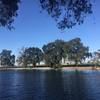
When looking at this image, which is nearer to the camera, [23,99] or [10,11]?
[10,11]

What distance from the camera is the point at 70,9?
621 inches

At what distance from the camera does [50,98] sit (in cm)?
3619

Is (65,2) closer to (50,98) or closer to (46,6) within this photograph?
(46,6)

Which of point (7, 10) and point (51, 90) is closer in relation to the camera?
point (7, 10)

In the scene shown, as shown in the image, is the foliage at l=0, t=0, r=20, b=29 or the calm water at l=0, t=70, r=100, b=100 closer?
the foliage at l=0, t=0, r=20, b=29

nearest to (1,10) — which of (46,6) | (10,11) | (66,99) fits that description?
(10,11)

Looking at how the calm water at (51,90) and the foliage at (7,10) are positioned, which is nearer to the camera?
the foliage at (7,10)

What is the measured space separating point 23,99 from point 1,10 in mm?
21156

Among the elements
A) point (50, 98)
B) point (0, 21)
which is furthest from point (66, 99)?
point (0, 21)

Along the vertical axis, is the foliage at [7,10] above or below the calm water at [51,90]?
above

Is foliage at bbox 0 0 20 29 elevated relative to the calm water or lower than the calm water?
elevated

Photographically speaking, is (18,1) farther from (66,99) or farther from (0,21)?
(66,99)

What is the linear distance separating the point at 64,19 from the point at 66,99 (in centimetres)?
2049

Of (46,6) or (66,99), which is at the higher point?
(46,6)
